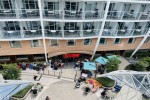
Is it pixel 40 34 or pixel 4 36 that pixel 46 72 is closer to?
pixel 40 34

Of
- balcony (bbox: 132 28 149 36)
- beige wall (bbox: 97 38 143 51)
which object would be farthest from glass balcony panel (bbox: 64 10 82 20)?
balcony (bbox: 132 28 149 36)

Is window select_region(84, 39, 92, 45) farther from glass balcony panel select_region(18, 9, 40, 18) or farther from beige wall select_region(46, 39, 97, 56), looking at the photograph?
glass balcony panel select_region(18, 9, 40, 18)

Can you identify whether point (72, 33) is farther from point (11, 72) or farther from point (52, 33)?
point (11, 72)

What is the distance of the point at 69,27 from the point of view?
27.9 meters

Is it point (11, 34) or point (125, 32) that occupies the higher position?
point (125, 32)

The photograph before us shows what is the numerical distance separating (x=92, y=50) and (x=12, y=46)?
44.7ft

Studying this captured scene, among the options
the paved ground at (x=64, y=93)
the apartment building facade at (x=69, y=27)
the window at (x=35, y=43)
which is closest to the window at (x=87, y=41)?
the apartment building facade at (x=69, y=27)

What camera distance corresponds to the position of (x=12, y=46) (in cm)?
2705

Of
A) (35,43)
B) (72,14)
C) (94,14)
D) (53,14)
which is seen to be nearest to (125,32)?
(94,14)

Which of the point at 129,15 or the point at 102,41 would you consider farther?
the point at 102,41

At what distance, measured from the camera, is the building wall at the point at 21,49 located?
87.6ft

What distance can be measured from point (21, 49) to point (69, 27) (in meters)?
8.61

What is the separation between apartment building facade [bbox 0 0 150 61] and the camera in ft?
81.7

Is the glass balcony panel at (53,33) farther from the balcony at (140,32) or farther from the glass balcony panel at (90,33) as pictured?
the balcony at (140,32)
